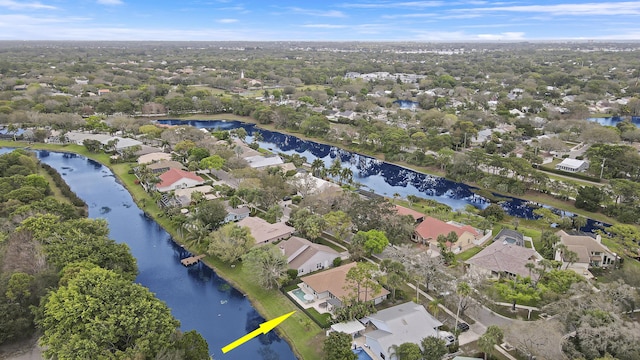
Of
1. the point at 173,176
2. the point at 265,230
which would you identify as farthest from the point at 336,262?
the point at 173,176

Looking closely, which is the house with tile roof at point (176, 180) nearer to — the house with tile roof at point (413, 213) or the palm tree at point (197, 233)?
the palm tree at point (197, 233)

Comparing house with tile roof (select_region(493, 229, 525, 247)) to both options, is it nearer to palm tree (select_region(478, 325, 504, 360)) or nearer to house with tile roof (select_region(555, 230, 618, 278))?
house with tile roof (select_region(555, 230, 618, 278))

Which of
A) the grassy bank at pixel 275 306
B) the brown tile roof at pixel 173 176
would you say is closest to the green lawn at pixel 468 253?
the grassy bank at pixel 275 306

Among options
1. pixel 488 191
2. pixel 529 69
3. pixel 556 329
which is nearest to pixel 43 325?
pixel 556 329

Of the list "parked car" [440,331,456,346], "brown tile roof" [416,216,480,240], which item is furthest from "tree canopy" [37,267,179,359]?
"brown tile roof" [416,216,480,240]

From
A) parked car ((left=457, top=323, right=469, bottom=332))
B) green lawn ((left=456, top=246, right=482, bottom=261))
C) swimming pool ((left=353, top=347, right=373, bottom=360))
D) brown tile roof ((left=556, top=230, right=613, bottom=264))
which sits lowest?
swimming pool ((left=353, top=347, right=373, bottom=360))

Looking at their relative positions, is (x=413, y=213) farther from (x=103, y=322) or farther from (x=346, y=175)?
(x=103, y=322)

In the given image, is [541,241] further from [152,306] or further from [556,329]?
[152,306]
